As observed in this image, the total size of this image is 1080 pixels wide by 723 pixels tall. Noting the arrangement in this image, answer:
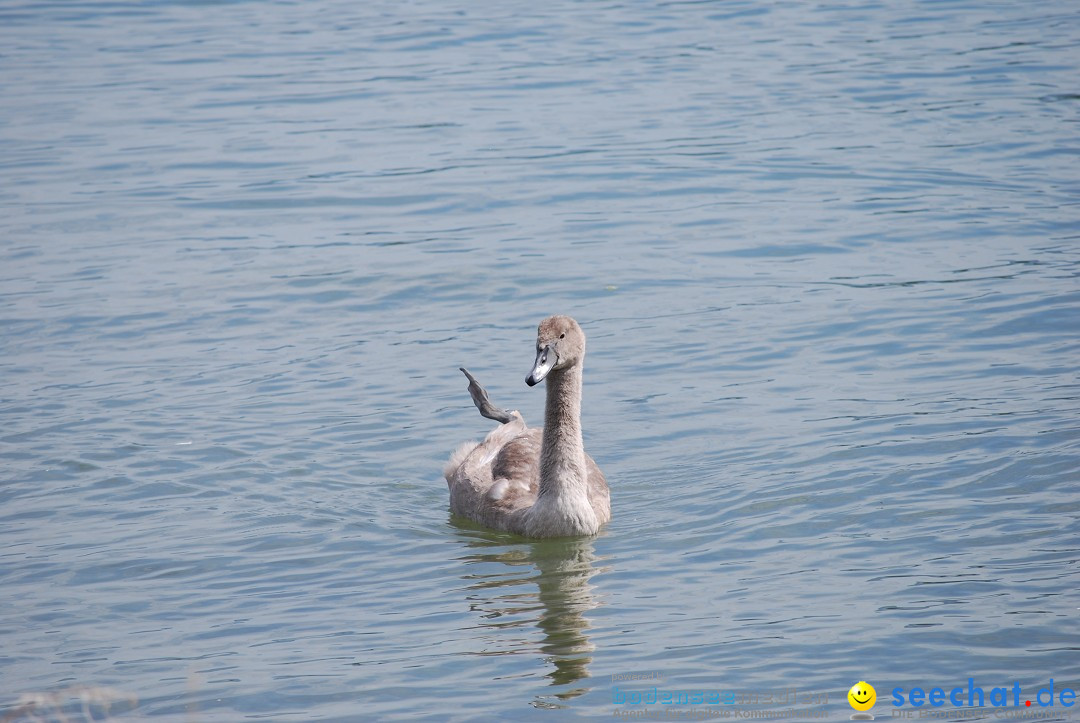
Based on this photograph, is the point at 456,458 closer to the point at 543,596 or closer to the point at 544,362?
the point at 544,362

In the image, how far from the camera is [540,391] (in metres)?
13.8

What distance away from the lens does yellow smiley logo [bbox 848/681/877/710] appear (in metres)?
7.28

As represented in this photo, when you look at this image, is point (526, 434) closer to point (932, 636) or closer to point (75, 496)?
point (75, 496)

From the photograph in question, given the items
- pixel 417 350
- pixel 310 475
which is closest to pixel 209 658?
pixel 310 475

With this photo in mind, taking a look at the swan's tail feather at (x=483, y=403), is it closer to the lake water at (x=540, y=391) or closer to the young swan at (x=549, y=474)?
the young swan at (x=549, y=474)

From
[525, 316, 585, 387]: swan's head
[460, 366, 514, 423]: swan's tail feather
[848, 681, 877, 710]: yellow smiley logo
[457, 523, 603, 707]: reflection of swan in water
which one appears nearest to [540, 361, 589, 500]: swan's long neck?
[525, 316, 585, 387]: swan's head

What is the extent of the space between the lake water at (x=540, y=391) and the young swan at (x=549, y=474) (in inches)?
8.5

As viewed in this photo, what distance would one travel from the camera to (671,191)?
1938 cm

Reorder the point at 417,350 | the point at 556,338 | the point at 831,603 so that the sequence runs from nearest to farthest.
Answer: the point at 831,603, the point at 556,338, the point at 417,350

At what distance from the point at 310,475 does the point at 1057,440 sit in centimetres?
576

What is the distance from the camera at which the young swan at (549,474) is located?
10.1 m

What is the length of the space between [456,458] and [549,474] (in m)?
1.40

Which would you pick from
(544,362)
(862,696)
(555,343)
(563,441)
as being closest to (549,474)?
(563,441)

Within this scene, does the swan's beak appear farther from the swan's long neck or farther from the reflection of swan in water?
the reflection of swan in water
